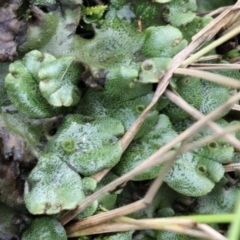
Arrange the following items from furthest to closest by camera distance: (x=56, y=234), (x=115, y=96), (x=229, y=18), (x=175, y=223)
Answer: (x=229, y=18) < (x=115, y=96) < (x=56, y=234) < (x=175, y=223)

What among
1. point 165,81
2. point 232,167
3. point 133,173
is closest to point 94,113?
point 165,81

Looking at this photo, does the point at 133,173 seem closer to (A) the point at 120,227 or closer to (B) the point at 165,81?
(A) the point at 120,227

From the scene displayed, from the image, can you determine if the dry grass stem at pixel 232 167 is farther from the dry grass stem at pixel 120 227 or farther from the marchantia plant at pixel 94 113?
the dry grass stem at pixel 120 227

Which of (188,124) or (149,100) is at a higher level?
(149,100)

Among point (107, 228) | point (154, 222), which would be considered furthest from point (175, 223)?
point (107, 228)

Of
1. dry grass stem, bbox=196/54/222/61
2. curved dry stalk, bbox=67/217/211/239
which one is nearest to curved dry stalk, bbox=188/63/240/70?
dry grass stem, bbox=196/54/222/61

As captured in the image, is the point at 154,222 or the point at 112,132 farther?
the point at 112,132

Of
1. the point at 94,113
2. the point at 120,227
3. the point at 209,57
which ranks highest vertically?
the point at 209,57

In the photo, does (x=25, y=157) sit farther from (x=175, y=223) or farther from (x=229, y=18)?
(x=229, y=18)
